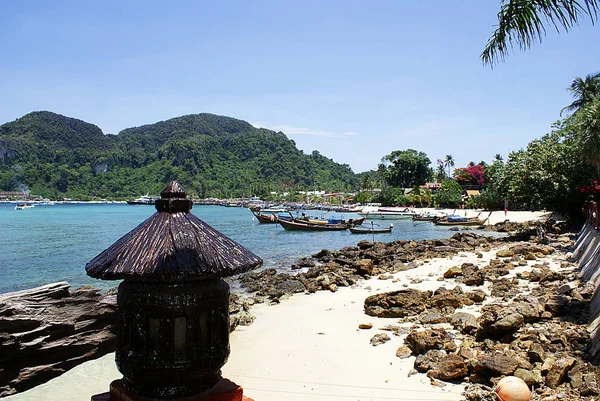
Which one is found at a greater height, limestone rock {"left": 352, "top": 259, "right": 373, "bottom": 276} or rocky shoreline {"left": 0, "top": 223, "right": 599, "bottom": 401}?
rocky shoreline {"left": 0, "top": 223, "right": 599, "bottom": 401}

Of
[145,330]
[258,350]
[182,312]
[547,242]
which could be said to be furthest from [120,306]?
[547,242]

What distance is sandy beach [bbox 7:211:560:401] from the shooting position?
784cm

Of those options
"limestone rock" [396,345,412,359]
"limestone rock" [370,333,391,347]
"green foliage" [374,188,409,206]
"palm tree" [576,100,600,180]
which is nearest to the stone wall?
"limestone rock" [396,345,412,359]

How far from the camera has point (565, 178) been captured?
27.6 meters

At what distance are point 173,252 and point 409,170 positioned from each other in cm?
10080

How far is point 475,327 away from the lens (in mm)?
9695

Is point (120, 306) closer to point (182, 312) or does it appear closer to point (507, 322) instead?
point (182, 312)

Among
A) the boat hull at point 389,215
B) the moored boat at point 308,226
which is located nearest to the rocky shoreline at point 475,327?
the moored boat at point 308,226

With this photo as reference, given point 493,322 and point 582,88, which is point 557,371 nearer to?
point 493,322

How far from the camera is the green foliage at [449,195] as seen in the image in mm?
76312

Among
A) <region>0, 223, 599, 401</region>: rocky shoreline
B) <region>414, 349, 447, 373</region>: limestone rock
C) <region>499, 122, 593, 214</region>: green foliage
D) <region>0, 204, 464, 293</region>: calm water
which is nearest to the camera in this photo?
<region>0, 223, 599, 401</region>: rocky shoreline

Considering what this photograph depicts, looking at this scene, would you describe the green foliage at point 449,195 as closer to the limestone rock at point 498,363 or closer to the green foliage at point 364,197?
the green foliage at point 364,197

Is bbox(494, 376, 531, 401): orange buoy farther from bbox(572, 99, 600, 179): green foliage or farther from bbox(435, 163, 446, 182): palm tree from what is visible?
bbox(435, 163, 446, 182): palm tree

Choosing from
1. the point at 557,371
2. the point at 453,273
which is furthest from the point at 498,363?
the point at 453,273
